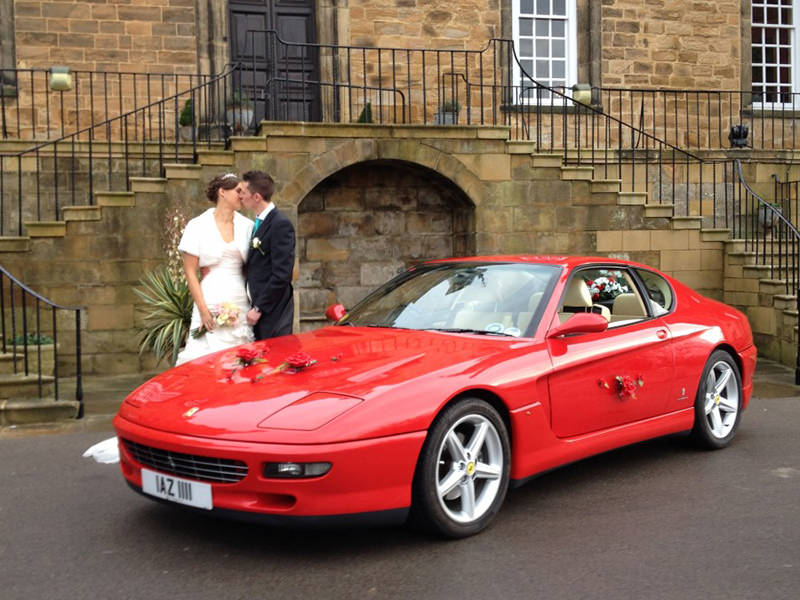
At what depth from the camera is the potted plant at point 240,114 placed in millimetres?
12555

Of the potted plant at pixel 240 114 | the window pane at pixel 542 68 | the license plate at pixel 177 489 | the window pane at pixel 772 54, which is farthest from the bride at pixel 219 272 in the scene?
the window pane at pixel 772 54

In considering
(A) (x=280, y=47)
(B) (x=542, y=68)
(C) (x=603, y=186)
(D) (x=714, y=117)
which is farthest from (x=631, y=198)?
(A) (x=280, y=47)

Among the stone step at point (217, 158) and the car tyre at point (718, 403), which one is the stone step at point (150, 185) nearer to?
the stone step at point (217, 158)

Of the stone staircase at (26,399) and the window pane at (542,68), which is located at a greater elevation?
the window pane at (542,68)

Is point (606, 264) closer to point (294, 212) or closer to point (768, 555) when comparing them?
point (768, 555)

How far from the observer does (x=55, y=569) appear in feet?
14.0

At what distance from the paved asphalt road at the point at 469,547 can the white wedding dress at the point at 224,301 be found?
3.58 feet

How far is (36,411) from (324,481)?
4786 mm

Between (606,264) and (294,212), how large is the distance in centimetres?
604

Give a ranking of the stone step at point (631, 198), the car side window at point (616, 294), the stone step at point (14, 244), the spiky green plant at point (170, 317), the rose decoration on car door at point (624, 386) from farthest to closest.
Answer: the stone step at point (631, 198) → the stone step at point (14, 244) → the spiky green plant at point (170, 317) → the car side window at point (616, 294) → the rose decoration on car door at point (624, 386)

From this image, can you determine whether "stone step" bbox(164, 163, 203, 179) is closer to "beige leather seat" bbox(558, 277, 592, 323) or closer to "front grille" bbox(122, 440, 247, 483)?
"beige leather seat" bbox(558, 277, 592, 323)

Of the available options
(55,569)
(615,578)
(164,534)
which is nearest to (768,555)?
(615,578)

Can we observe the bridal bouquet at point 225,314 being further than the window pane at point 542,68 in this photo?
No

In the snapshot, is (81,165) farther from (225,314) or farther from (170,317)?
(225,314)
